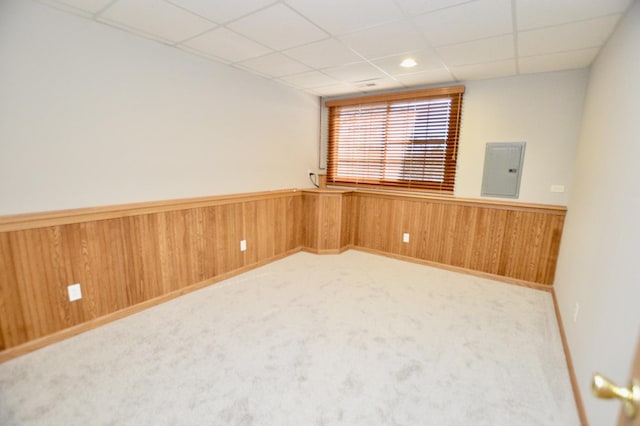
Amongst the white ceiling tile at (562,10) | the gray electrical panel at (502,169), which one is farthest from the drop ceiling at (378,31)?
the gray electrical panel at (502,169)

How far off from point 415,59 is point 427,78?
0.74 meters

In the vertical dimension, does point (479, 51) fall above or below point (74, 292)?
above

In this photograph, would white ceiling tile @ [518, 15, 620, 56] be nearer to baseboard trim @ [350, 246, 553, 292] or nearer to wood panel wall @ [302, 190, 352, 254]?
baseboard trim @ [350, 246, 553, 292]

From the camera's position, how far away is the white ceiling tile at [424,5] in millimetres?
1890

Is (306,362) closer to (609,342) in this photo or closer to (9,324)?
(609,342)

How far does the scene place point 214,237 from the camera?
3234 millimetres

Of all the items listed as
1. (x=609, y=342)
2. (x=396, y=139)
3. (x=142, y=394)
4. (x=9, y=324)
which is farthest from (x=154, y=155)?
(x=609, y=342)

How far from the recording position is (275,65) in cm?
322

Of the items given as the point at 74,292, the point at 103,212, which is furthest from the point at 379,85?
the point at 74,292

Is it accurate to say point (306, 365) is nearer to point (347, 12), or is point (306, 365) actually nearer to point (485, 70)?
point (347, 12)

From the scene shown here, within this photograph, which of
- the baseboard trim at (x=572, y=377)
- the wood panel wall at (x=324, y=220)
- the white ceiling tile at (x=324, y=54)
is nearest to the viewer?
the baseboard trim at (x=572, y=377)

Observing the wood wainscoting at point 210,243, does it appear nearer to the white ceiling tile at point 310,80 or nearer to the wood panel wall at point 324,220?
the wood panel wall at point 324,220

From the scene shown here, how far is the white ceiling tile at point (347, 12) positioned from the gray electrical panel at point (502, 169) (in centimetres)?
221

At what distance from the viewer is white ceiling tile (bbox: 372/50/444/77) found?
2.80m
